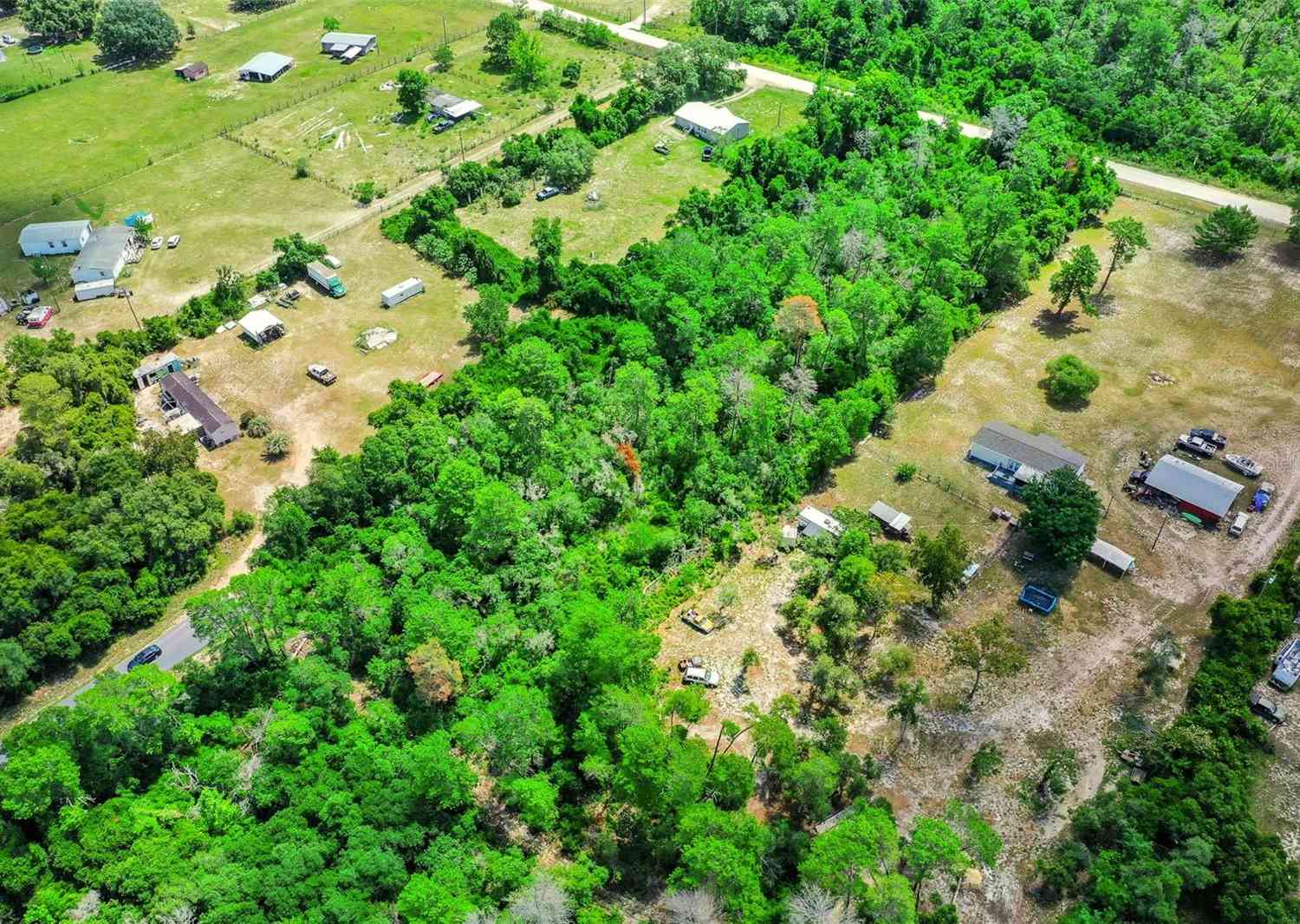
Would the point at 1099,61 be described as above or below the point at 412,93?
above

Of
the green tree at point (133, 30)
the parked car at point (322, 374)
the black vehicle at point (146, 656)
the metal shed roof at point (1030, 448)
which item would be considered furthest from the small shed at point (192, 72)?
the metal shed roof at point (1030, 448)

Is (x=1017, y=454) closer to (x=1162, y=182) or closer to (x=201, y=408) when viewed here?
(x=1162, y=182)

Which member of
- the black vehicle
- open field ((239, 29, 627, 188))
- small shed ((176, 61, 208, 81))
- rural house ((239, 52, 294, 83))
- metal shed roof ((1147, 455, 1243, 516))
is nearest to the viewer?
the black vehicle

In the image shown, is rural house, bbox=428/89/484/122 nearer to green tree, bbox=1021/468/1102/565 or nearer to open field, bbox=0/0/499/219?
open field, bbox=0/0/499/219

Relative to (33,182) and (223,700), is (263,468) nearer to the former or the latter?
(223,700)

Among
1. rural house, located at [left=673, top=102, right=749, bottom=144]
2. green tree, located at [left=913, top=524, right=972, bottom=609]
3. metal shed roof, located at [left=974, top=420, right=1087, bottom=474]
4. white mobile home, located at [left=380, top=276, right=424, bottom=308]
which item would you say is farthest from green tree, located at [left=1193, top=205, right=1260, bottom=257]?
white mobile home, located at [left=380, top=276, right=424, bottom=308]

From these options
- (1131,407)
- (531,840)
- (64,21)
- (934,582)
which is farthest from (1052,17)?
(64,21)

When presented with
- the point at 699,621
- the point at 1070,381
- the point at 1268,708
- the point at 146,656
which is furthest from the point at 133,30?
the point at 1268,708
